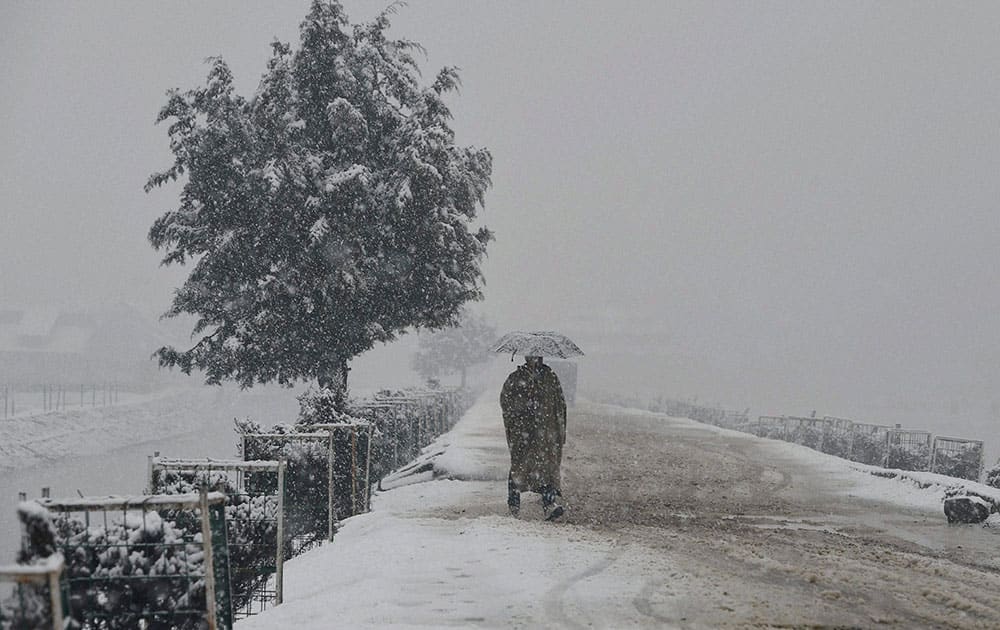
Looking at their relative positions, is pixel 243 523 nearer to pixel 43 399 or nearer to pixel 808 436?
pixel 808 436

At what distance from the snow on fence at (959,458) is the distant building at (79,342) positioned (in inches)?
2967

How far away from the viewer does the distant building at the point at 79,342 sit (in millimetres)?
81875

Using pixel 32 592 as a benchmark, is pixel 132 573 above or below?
below

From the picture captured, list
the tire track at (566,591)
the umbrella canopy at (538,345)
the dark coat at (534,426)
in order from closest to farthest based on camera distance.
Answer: the tire track at (566,591) → the dark coat at (534,426) → the umbrella canopy at (538,345)

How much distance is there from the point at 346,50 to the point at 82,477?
1810cm

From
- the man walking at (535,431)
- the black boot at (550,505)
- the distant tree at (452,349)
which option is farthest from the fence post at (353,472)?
the distant tree at (452,349)

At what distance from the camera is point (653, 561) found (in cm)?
777

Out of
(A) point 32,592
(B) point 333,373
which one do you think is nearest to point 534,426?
(A) point 32,592

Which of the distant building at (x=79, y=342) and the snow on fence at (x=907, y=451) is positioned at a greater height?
the distant building at (x=79, y=342)

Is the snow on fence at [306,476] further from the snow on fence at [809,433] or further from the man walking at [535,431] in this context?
the snow on fence at [809,433]

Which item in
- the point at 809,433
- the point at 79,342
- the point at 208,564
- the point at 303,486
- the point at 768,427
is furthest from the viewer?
the point at 79,342

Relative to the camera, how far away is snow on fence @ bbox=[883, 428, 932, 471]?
61.9 ft

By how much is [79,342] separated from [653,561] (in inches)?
3753

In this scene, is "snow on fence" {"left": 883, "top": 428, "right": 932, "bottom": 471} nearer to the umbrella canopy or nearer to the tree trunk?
the umbrella canopy
